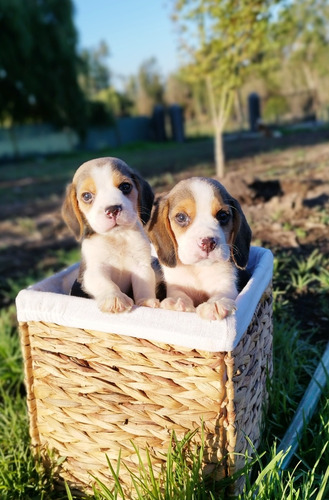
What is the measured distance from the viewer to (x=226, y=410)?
1.83 metres

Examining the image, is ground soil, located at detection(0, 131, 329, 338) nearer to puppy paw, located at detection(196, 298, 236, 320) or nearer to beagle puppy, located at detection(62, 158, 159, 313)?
beagle puppy, located at detection(62, 158, 159, 313)

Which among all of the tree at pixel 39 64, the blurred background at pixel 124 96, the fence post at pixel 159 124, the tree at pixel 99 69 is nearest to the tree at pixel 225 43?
the blurred background at pixel 124 96

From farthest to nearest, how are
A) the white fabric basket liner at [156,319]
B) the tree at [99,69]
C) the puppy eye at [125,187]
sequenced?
the tree at [99,69] < the puppy eye at [125,187] < the white fabric basket liner at [156,319]

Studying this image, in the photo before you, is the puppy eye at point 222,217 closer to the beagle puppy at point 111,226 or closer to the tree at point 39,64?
the beagle puppy at point 111,226

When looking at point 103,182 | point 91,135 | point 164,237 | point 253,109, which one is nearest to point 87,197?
point 103,182

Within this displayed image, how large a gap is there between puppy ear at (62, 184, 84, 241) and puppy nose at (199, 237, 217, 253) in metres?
0.73

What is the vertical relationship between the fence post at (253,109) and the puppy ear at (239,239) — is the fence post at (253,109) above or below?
above

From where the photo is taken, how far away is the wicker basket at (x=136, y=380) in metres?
1.82

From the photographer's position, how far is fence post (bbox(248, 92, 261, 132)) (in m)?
31.7

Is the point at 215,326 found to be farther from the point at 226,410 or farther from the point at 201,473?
the point at 201,473

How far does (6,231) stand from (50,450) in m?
7.09

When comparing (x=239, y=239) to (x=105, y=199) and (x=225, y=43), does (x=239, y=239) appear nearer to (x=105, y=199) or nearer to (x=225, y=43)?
(x=105, y=199)

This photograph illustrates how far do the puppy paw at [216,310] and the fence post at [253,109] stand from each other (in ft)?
103

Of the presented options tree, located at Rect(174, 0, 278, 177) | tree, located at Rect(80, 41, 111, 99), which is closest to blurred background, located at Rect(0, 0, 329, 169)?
tree, located at Rect(174, 0, 278, 177)
